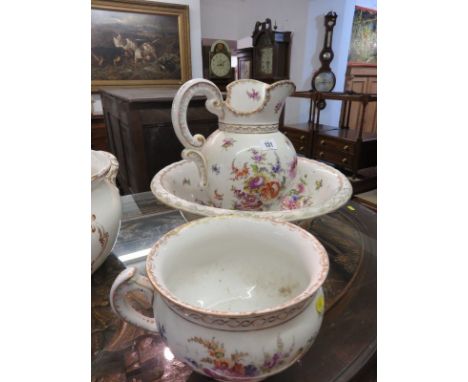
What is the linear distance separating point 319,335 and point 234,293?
151 millimetres

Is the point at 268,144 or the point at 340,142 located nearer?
the point at 268,144

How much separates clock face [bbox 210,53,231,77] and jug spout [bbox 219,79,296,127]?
2.03 m

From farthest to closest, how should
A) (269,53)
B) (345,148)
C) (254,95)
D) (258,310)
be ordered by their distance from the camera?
(269,53)
(345,148)
(254,95)
(258,310)

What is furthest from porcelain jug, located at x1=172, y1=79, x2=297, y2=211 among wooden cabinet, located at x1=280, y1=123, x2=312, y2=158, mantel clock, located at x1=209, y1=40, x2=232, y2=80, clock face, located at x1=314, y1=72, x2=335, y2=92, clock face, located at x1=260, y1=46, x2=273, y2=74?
clock face, located at x1=260, y1=46, x2=273, y2=74

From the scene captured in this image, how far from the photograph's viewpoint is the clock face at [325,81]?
8.53 feet

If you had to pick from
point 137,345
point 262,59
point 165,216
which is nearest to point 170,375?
point 137,345

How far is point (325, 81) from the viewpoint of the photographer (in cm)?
263

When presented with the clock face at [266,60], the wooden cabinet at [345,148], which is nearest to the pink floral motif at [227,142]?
the wooden cabinet at [345,148]

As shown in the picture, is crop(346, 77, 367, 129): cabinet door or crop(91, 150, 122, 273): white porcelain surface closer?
crop(91, 150, 122, 273): white porcelain surface

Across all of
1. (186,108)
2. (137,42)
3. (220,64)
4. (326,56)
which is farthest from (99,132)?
(186,108)

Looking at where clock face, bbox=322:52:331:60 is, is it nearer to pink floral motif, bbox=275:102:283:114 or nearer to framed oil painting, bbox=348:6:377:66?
framed oil painting, bbox=348:6:377:66

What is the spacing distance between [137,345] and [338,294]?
Result: 1.17ft

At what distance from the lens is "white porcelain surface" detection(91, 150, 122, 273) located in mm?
482

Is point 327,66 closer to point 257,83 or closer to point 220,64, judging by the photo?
point 220,64
